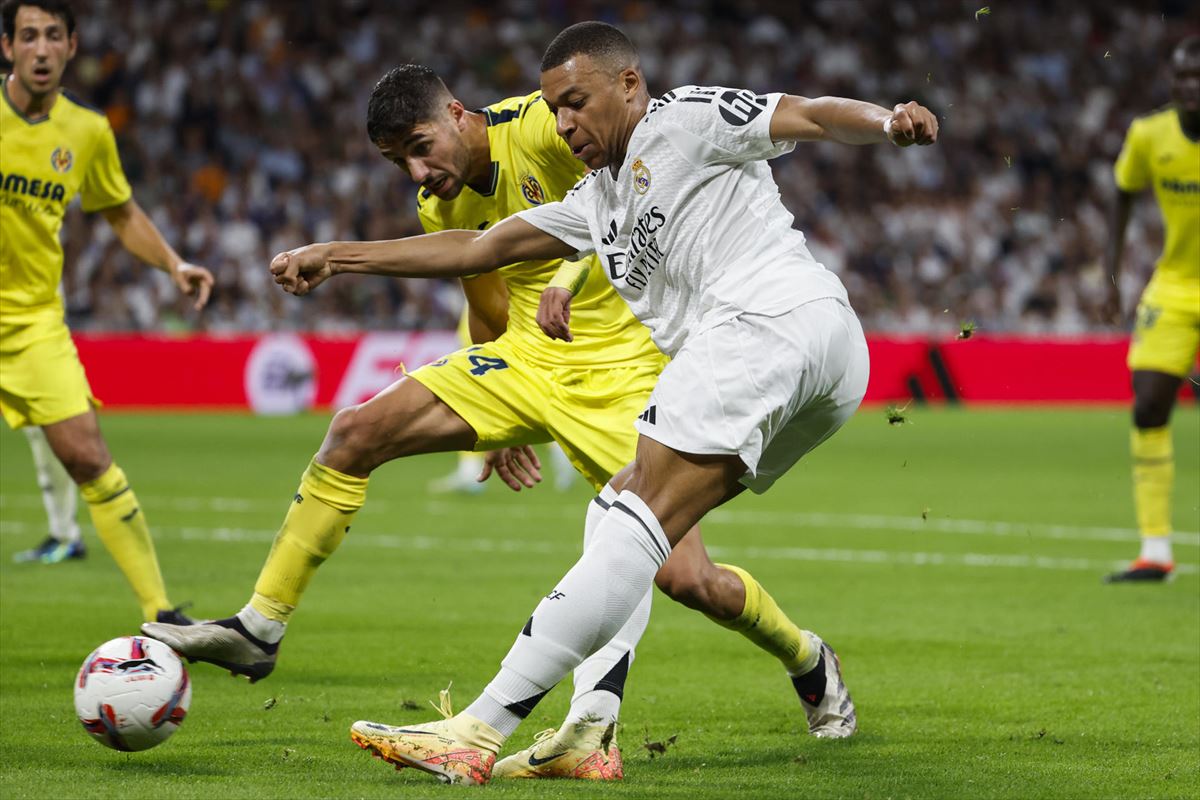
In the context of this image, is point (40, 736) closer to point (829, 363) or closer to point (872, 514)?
point (829, 363)

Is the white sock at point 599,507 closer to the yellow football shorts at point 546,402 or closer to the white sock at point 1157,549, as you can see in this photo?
the yellow football shorts at point 546,402

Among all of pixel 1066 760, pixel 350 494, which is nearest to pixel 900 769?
pixel 1066 760

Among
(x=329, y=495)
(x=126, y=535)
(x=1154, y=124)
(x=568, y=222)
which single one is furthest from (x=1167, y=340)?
(x=126, y=535)

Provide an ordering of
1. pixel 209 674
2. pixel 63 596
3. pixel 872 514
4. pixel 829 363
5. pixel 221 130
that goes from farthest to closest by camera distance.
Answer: pixel 221 130 < pixel 872 514 < pixel 63 596 < pixel 209 674 < pixel 829 363

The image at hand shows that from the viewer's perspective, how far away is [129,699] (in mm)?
4746

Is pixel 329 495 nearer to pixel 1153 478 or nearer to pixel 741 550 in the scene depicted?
pixel 741 550

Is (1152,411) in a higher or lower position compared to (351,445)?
lower

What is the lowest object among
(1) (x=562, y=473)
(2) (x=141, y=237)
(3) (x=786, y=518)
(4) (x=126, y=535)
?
(1) (x=562, y=473)

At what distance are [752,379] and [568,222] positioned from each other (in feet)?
3.10

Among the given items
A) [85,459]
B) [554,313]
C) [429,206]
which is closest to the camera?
[554,313]

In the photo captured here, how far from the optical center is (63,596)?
331 inches

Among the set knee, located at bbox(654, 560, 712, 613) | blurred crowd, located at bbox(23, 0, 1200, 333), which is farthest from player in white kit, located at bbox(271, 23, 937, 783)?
blurred crowd, located at bbox(23, 0, 1200, 333)

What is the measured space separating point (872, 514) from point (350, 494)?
7.39m

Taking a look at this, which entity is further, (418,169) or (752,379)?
(418,169)
